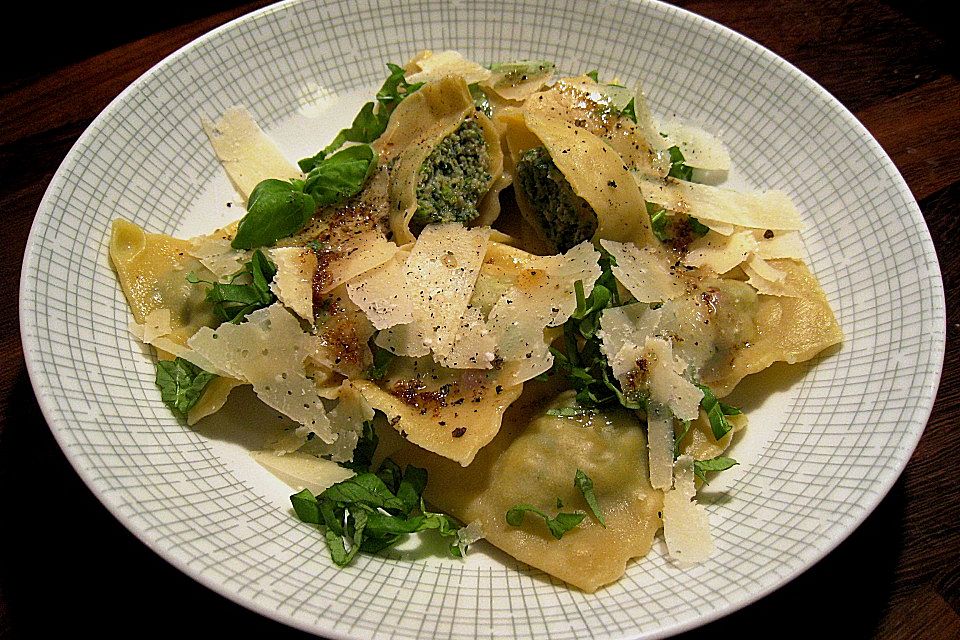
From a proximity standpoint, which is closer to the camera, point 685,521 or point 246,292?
point 685,521

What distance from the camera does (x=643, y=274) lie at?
269cm

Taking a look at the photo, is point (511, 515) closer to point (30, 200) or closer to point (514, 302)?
point (514, 302)

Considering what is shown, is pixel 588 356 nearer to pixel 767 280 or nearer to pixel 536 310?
pixel 536 310

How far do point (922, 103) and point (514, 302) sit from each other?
8.89ft

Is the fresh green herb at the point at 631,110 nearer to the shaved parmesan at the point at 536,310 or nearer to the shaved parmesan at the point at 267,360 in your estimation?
the shaved parmesan at the point at 536,310

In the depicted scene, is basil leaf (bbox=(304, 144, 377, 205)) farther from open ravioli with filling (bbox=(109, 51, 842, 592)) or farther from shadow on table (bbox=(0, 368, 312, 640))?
shadow on table (bbox=(0, 368, 312, 640))

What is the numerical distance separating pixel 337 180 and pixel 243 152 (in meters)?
0.54

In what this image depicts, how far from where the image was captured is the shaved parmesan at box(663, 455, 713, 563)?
7.49 ft

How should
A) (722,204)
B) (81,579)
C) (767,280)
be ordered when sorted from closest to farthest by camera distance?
(81,579), (767,280), (722,204)

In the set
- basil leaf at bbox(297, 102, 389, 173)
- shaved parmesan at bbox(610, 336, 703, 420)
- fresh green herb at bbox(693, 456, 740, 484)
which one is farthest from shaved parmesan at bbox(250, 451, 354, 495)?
basil leaf at bbox(297, 102, 389, 173)

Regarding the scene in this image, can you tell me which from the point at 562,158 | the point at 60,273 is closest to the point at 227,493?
the point at 60,273

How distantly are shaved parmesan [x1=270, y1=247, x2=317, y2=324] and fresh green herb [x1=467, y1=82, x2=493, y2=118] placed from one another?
102 cm

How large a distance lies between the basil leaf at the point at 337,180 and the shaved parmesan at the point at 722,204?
1082mm

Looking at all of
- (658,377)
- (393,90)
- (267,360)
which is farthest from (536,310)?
(393,90)
